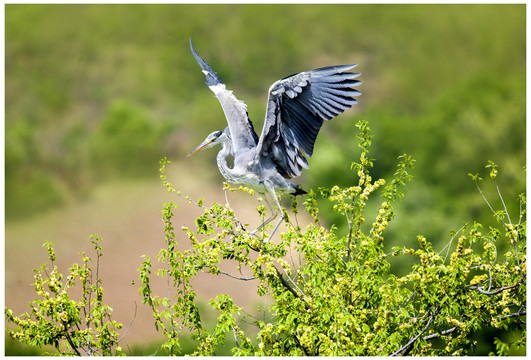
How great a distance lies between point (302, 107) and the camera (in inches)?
277

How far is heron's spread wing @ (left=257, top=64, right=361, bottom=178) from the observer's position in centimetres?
687

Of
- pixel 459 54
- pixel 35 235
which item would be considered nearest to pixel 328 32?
pixel 459 54

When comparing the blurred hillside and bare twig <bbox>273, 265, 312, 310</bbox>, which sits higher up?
the blurred hillside

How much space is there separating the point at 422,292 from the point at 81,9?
44547mm

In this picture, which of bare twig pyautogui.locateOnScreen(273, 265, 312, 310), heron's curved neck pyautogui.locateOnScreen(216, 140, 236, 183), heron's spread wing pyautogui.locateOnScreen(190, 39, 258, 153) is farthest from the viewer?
heron's spread wing pyautogui.locateOnScreen(190, 39, 258, 153)

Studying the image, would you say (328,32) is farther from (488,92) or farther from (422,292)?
(422,292)

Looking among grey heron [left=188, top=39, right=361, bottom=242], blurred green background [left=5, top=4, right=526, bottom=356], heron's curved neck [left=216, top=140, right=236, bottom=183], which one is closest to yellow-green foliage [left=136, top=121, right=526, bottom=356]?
grey heron [left=188, top=39, right=361, bottom=242]

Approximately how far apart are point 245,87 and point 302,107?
111 feet

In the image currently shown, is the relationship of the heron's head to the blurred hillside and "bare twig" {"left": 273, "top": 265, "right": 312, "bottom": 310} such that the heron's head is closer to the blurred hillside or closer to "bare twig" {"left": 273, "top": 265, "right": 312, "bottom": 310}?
"bare twig" {"left": 273, "top": 265, "right": 312, "bottom": 310}

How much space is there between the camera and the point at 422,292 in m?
5.28

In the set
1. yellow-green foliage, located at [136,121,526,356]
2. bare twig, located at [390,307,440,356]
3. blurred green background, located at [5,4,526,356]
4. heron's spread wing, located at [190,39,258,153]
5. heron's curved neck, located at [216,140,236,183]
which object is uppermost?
blurred green background, located at [5,4,526,356]

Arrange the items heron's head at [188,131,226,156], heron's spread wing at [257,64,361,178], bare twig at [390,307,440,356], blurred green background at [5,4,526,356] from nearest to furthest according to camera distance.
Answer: bare twig at [390,307,440,356] → heron's spread wing at [257,64,361,178] → heron's head at [188,131,226,156] → blurred green background at [5,4,526,356]

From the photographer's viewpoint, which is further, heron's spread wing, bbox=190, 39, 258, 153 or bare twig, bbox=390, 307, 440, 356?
heron's spread wing, bbox=190, 39, 258, 153

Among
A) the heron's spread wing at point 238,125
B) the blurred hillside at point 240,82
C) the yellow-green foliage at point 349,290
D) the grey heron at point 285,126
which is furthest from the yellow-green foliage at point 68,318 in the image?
the blurred hillside at point 240,82
